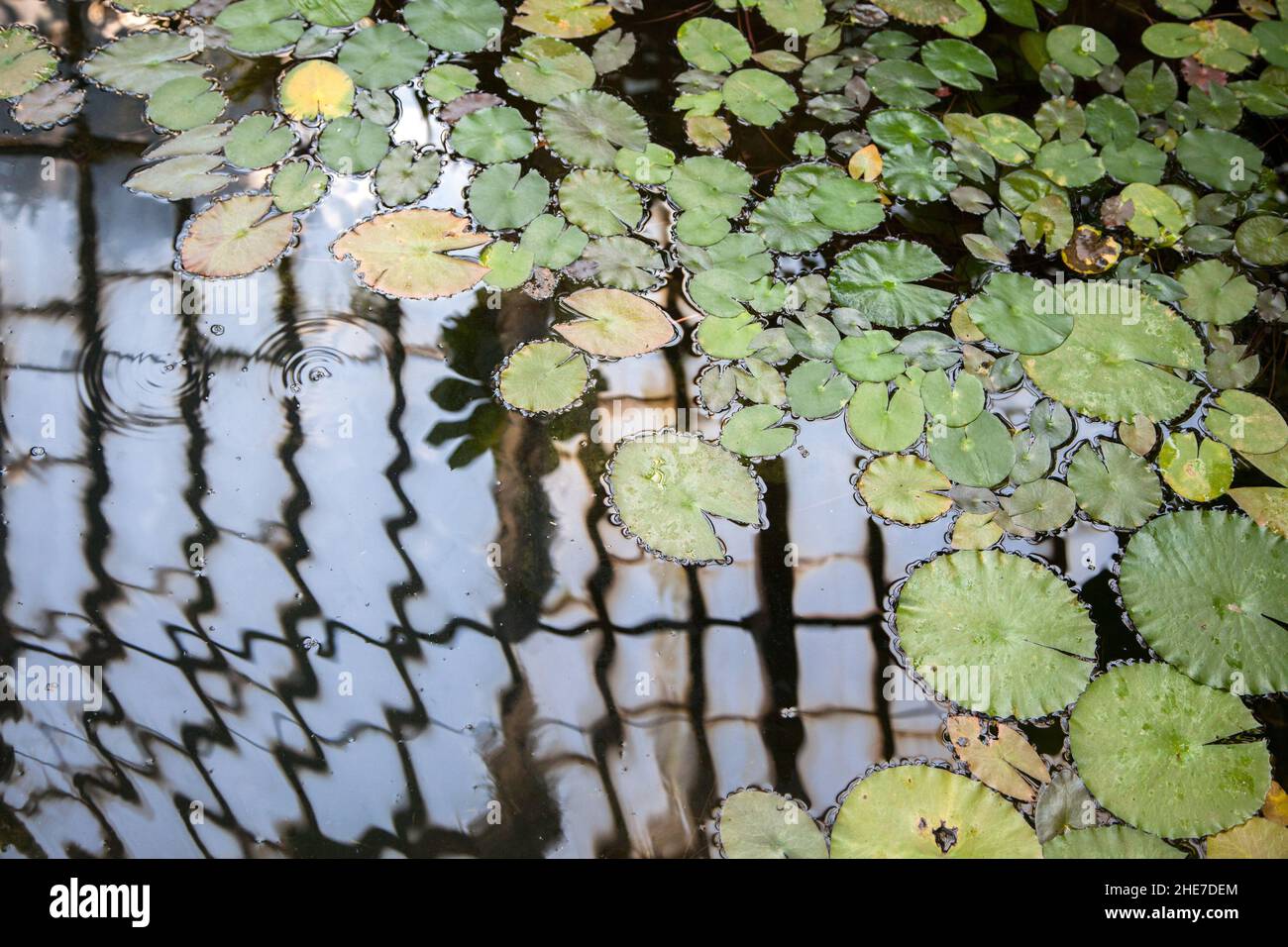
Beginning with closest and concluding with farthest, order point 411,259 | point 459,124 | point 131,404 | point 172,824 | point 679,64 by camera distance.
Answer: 1. point 172,824
2. point 131,404
3. point 411,259
4. point 459,124
5. point 679,64

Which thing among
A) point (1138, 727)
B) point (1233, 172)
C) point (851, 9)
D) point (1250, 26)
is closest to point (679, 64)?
point (851, 9)

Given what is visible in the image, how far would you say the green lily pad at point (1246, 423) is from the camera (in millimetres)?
2271

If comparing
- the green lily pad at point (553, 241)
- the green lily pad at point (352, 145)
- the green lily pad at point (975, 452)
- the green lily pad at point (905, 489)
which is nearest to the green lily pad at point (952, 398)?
the green lily pad at point (975, 452)

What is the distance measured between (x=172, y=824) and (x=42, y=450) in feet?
3.10

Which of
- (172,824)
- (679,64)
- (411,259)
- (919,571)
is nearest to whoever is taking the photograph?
(172,824)

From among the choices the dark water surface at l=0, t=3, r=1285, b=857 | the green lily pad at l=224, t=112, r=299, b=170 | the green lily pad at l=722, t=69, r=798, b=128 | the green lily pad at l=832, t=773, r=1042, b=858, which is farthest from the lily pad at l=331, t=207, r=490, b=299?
the green lily pad at l=832, t=773, r=1042, b=858

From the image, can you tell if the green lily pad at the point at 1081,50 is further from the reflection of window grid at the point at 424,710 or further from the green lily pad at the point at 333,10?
the green lily pad at the point at 333,10

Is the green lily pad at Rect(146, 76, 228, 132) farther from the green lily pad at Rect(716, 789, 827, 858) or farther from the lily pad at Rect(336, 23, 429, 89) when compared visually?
the green lily pad at Rect(716, 789, 827, 858)

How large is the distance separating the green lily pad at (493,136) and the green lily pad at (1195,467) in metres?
1.84

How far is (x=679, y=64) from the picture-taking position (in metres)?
2.90

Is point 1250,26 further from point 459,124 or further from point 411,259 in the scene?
point 411,259

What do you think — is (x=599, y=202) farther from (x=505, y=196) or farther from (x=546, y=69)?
(x=546, y=69)

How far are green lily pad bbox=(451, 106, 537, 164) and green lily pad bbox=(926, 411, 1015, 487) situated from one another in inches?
53.9

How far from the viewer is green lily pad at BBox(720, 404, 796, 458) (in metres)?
2.21
